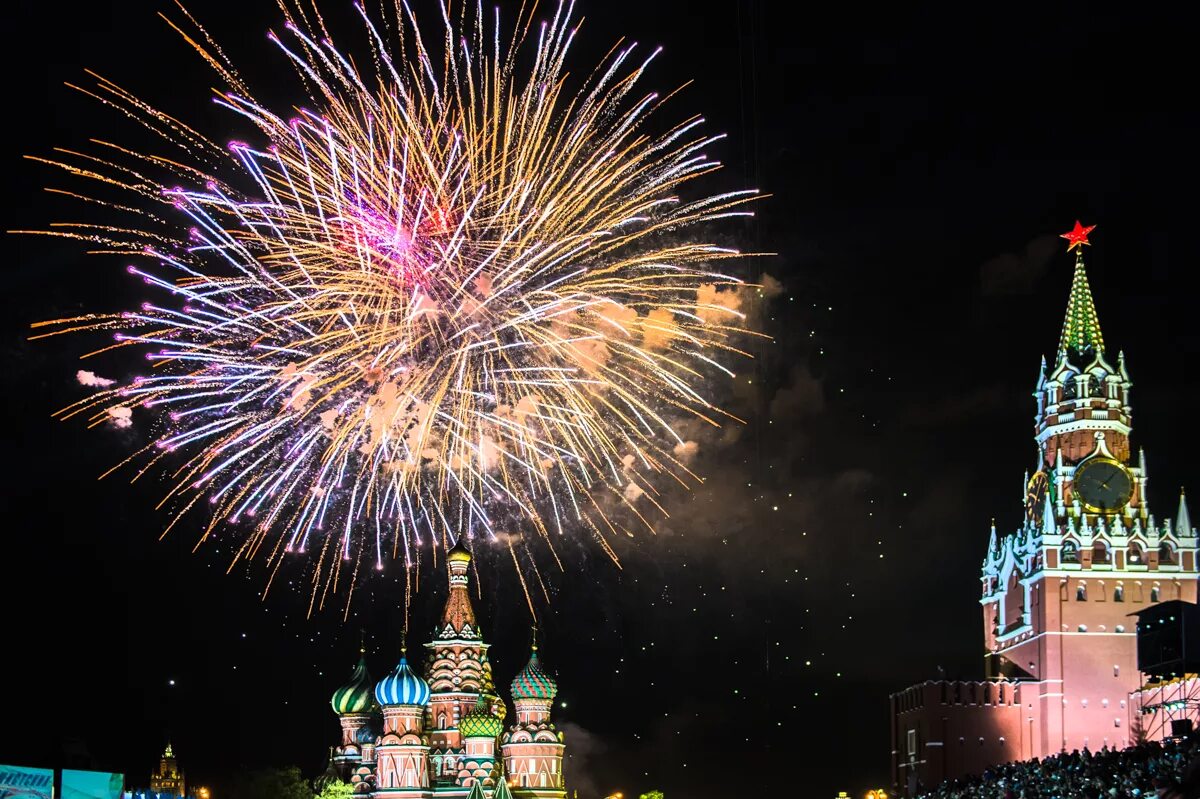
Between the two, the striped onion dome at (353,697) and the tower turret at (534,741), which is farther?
the striped onion dome at (353,697)

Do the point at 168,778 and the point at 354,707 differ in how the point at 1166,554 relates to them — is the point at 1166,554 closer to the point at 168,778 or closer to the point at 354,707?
the point at 354,707

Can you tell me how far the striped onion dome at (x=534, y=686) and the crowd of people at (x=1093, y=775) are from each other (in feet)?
82.1

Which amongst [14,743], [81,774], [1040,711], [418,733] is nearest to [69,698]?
[14,743]

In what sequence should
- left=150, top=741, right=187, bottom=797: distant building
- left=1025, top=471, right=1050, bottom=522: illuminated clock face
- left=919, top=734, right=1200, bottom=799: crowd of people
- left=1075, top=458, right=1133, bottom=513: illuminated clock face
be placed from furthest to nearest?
left=1025, top=471, right=1050, bottom=522: illuminated clock face, left=1075, top=458, right=1133, bottom=513: illuminated clock face, left=150, top=741, right=187, bottom=797: distant building, left=919, top=734, right=1200, bottom=799: crowd of people

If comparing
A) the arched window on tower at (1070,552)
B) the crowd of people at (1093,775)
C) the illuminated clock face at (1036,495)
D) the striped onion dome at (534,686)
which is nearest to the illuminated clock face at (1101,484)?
the illuminated clock face at (1036,495)

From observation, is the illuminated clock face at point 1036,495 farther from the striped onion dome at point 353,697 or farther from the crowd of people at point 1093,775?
the striped onion dome at point 353,697

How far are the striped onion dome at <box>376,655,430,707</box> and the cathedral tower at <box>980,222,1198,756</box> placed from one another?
22161 mm

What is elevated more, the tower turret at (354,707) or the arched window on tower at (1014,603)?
the arched window on tower at (1014,603)

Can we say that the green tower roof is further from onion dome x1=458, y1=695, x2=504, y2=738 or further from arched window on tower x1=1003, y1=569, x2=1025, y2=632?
onion dome x1=458, y1=695, x2=504, y2=738

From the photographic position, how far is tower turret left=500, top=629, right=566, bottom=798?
199 ft

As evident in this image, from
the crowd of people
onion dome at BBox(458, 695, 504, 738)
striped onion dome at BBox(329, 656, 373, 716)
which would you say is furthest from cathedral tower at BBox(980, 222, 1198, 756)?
striped onion dome at BBox(329, 656, 373, 716)

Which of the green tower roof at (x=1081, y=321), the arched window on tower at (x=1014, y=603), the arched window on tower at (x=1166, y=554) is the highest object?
the green tower roof at (x=1081, y=321)

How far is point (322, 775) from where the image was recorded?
63.5m

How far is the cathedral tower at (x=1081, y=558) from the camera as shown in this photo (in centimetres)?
5569
